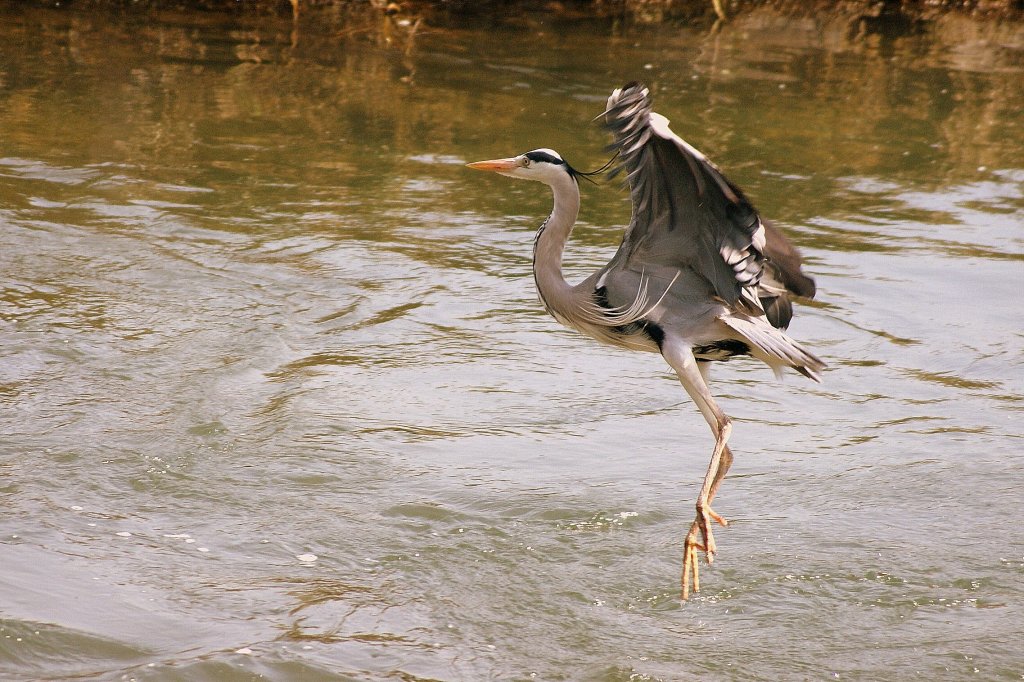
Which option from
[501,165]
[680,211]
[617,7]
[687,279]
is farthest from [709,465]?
[617,7]

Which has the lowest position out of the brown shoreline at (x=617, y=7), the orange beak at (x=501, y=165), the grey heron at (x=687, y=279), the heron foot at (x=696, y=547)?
the heron foot at (x=696, y=547)

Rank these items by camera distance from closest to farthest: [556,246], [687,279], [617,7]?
[687,279], [556,246], [617,7]

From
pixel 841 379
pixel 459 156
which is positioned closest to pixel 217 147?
pixel 459 156

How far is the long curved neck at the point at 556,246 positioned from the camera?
17.2ft

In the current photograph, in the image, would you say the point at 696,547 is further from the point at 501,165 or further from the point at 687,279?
the point at 501,165

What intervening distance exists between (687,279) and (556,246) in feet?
1.89

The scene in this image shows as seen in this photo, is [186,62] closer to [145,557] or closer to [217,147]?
[217,147]

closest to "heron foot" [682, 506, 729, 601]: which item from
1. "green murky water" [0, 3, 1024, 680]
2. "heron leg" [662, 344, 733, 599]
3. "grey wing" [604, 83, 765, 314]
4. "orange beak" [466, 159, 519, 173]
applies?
"heron leg" [662, 344, 733, 599]

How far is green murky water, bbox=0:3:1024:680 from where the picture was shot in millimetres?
4672

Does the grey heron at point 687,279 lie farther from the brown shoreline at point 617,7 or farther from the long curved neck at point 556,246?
the brown shoreline at point 617,7

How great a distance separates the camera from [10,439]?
5.88 meters

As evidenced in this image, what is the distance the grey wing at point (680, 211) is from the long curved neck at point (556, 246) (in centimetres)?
30

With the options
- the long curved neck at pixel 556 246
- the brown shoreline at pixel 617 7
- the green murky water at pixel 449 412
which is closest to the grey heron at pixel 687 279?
the long curved neck at pixel 556 246

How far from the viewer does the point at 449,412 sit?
21.4 ft
